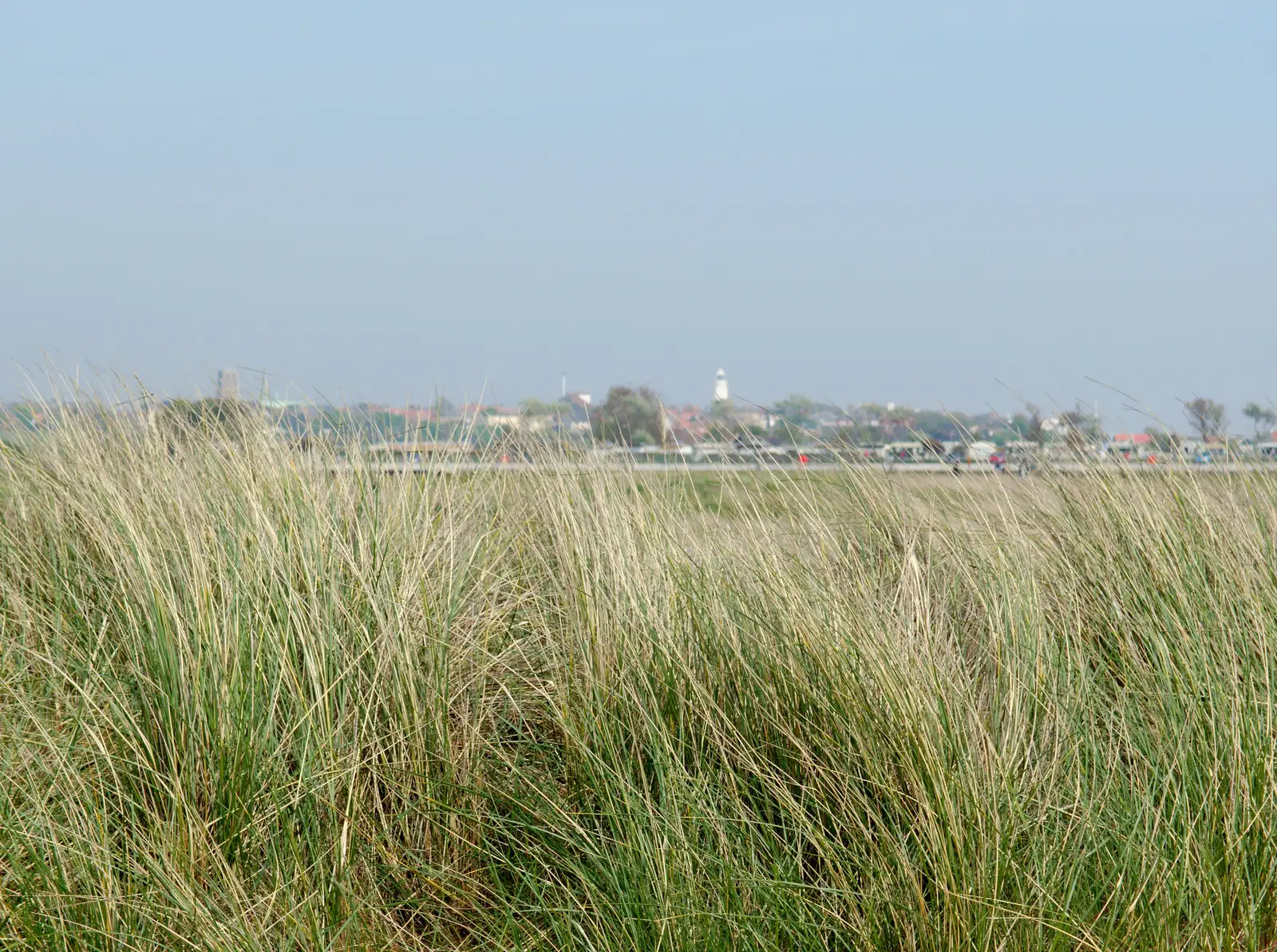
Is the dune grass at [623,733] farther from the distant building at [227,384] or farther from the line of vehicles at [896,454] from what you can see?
the distant building at [227,384]

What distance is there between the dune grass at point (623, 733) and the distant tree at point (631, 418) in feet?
1.61

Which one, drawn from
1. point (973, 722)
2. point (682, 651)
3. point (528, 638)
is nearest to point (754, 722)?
point (682, 651)

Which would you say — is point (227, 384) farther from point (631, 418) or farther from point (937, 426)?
point (937, 426)

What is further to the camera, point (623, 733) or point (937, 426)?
point (937, 426)

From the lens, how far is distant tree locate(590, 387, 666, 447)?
10.2 feet

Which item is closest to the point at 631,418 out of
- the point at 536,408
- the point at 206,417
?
the point at 536,408

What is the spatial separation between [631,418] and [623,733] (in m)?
1.47

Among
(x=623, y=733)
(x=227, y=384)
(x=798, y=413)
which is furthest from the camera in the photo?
(x=227, y=384)

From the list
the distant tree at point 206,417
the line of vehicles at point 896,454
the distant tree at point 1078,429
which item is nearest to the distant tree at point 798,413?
the line of vehicles at point 896,454

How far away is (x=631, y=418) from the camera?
10.8 feet

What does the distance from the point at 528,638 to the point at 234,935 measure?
102 centimetres

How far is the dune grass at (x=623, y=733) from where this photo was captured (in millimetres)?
1565

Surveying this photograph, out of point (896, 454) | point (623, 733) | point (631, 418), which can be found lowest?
point (623, 733)

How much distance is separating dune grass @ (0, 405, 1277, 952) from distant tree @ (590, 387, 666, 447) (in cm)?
49
